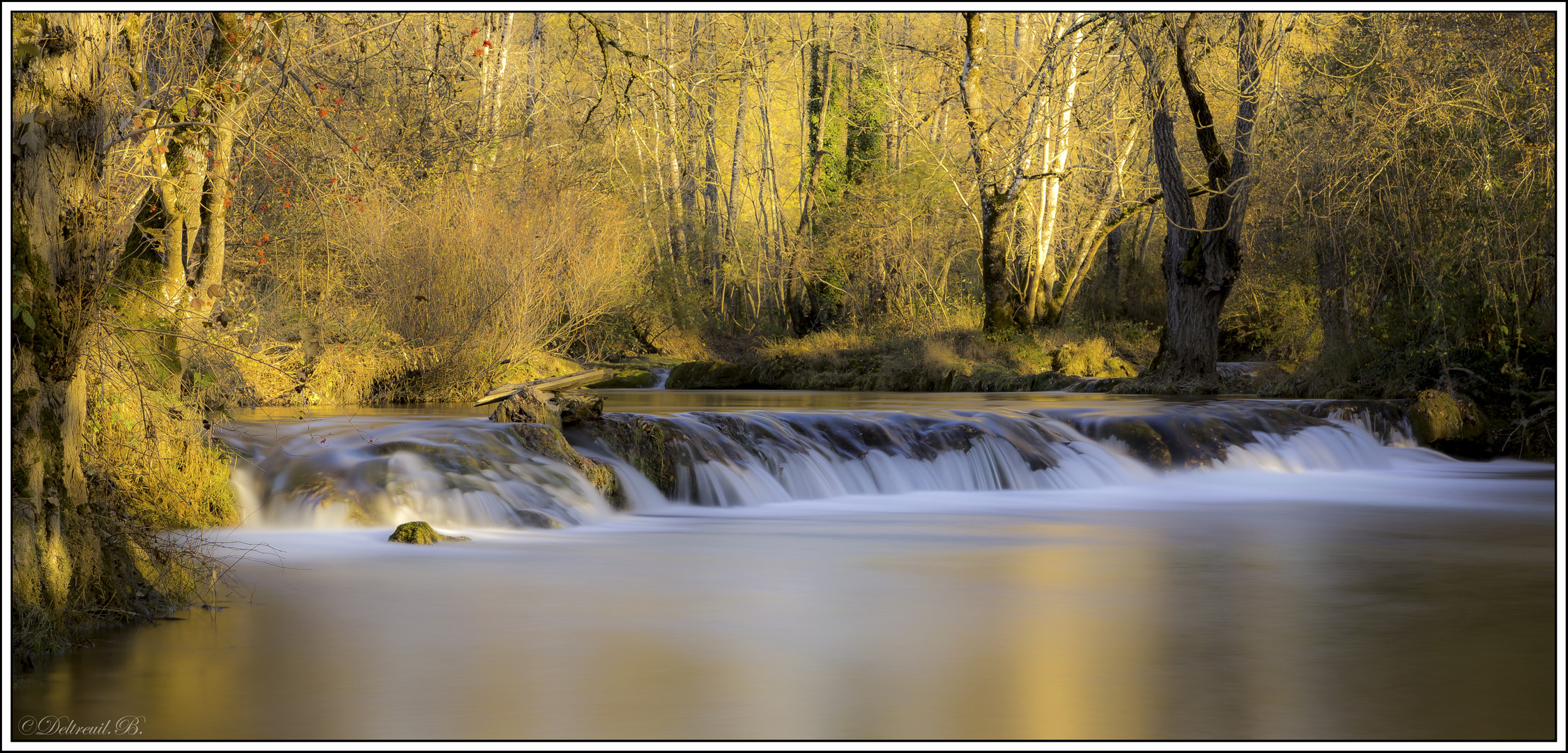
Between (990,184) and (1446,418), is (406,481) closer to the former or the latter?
(1446,418)

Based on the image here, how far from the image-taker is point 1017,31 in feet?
91.4

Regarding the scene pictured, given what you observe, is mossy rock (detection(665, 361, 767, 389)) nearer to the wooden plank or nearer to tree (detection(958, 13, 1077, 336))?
tree (detection(958, 13, 1077, 336))

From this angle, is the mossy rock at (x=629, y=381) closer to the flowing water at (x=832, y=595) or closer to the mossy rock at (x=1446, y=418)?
the flowing water at (x=832, y=595)

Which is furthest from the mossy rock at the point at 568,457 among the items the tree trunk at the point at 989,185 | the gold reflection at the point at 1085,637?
the tree trunk at the point at 989,185

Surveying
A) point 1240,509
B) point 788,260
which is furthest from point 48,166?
point 788,260

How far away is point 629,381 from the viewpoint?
83.2 ft

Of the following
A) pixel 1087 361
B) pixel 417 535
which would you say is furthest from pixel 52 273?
pixel 1087 361

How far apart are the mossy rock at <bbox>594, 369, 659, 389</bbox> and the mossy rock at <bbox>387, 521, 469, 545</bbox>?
52.1 ft

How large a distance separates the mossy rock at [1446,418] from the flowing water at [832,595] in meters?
1.33

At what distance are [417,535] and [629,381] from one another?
16746 mm

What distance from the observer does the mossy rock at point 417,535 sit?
8625mm

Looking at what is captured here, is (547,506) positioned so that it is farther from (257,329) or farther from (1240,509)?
(1240,509)

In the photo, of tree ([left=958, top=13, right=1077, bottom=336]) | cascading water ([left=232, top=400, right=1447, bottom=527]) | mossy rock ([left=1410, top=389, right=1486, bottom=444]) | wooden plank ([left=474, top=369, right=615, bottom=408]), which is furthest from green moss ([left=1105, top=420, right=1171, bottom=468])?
tree ([left=958, top=13, right=1077, bottom=336])

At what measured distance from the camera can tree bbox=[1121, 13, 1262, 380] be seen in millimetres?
18562
